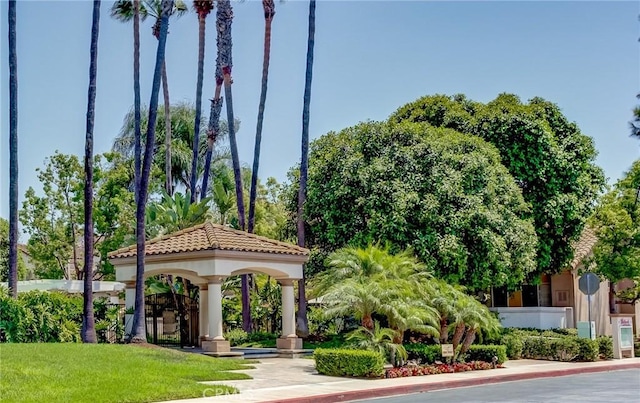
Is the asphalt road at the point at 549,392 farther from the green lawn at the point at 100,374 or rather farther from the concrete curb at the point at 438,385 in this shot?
the green lawn at the point at 100,374

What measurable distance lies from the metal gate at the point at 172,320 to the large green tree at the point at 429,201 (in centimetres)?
622

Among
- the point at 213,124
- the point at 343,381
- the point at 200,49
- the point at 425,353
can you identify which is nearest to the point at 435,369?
the point at 425,353

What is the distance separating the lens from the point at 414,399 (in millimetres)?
16828

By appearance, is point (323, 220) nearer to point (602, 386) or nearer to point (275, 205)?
point (602, 386)

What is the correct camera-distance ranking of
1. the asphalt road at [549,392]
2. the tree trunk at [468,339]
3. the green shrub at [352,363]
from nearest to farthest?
the asphalt road at [549,392], the green shrub at [352,363], the tree trunk at [468,339]

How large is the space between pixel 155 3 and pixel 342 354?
24540 millimetres

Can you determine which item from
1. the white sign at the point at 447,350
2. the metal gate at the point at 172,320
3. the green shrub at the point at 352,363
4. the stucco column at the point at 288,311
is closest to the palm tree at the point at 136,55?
the metal gate at the point at 172,320

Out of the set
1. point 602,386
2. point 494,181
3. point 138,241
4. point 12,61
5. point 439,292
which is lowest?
point 602,386

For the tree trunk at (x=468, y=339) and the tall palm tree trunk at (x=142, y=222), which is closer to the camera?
the tree trunk at (x=468, y=339)

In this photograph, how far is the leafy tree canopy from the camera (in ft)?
109

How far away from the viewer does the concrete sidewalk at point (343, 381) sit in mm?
16734

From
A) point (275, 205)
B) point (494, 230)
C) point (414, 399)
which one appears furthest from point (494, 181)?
point (275, 205)

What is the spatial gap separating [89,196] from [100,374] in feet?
31.2

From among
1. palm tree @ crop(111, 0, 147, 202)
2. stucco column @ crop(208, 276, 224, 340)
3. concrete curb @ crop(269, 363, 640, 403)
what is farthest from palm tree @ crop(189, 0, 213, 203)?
concrete curb @ crop(269, 363, 640, 403)
